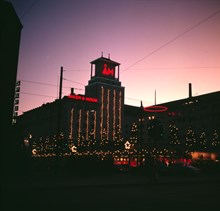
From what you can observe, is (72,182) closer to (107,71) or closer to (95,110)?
(95,110)

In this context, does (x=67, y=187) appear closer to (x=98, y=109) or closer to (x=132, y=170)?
(x=132, y=170)

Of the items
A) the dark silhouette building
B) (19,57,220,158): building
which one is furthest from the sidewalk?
(19,57,220,158): building

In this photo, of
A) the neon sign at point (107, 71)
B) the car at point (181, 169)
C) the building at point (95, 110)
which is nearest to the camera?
the car at point (181, 169)

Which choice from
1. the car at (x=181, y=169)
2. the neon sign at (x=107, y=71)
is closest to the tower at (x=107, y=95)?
the neon sign at (x=107, y=71)

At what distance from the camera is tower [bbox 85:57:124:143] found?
3885 inches

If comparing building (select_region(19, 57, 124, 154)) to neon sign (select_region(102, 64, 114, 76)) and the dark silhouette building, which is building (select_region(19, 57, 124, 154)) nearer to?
neon sign (select_region(102, 64, 114, 76))

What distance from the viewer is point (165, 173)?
30188 mm

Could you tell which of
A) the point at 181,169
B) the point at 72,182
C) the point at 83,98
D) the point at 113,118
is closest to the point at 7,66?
the point at 72,182

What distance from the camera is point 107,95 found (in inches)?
3981

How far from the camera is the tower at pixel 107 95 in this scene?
9869 cm

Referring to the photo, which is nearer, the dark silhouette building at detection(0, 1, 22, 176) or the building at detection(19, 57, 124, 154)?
the dark silhouette building at detection(0, 1, 22, 176)

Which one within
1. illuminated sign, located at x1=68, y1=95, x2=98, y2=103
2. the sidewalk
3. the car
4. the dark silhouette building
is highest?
illuminated sign, located at x1=68, y1=95, x2=98, y2=103

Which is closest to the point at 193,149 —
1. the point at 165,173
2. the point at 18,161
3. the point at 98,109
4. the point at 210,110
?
the point at 210,110

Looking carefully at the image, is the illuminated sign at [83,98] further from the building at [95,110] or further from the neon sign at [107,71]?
the neon sign at [107,71]
